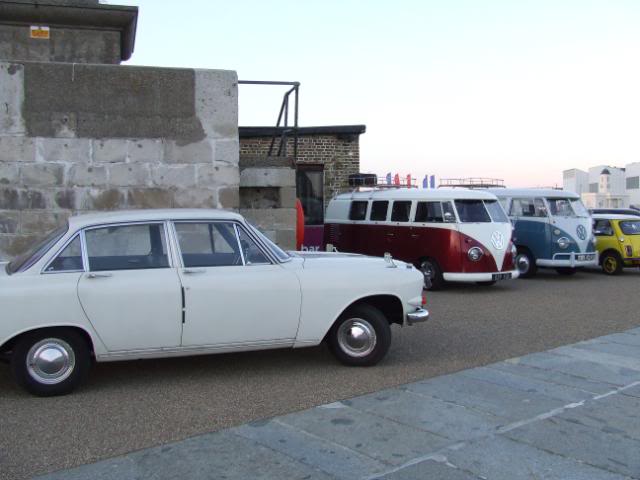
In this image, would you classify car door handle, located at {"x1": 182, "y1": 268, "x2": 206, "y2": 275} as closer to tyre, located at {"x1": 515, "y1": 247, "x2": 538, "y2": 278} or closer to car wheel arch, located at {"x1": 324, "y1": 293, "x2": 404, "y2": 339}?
car wheel arch, located at {"x1": 324, "y1": 293, "x2": 404, "y2": 339}

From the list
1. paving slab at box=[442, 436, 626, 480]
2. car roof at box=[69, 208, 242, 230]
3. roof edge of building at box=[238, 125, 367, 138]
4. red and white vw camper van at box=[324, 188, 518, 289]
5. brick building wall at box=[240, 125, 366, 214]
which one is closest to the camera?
paving slab at box=[442, 436, 626, 480]

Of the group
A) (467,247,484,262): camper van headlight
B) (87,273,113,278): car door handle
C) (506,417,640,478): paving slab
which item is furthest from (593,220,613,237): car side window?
(87,273,113,278): car door handle

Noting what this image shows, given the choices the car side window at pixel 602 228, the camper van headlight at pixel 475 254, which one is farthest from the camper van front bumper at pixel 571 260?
the camper van headlight at pixel 475 254

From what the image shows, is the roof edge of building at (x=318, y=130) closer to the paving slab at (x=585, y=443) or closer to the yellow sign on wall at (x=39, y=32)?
the yellow sign on wall at (x=39, y=32)

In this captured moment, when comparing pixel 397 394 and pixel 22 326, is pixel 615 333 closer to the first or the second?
pixel 397 394

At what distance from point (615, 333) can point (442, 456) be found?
206 inches

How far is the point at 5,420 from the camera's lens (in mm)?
5211

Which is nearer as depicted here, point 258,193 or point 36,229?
point 36,229

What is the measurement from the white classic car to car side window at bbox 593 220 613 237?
11351 mm

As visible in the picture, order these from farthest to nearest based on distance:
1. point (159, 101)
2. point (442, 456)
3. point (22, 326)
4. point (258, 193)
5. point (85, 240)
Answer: point (258, 193)
point (159, 101)
point (85, 240)
point (22, 326)
point (442, 456)

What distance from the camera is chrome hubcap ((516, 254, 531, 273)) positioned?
1578 centimetres

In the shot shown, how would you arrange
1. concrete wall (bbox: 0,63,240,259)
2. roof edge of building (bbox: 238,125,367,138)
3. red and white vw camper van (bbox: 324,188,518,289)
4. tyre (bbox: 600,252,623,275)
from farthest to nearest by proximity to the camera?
roof edge of building (bbox: 238,125,367,138), tyre (bbox: 600,252,623,275), red and white vw camper van (bbox: 324,188,518,289), concrete wall (bbox: 0,63,240,259)

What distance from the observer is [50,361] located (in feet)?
18.8

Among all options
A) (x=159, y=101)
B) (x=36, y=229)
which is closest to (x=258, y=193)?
(x=159, y=101)
